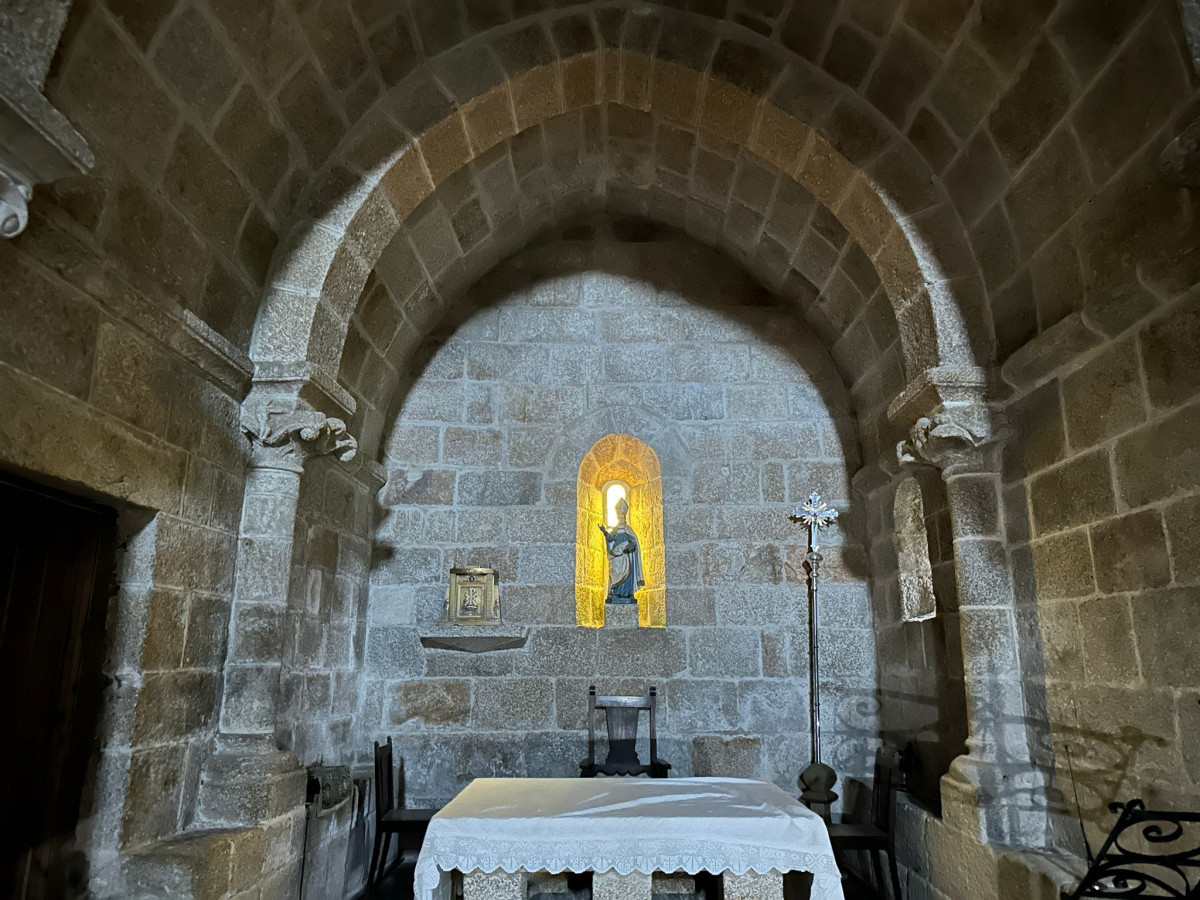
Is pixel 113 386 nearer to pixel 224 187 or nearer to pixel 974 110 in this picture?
pixel 224 187

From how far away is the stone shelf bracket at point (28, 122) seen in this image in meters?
→ 1.83

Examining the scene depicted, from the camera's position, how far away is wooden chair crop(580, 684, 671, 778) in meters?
4.41

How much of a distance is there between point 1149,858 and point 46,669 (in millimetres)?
3268

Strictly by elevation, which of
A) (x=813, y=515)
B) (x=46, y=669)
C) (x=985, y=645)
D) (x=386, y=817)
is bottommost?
(x=386, y=817)

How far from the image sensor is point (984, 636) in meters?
3.31

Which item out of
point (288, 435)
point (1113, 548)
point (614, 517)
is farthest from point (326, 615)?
point (1113, 548)

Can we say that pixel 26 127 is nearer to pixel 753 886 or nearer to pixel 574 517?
pixel 753 886

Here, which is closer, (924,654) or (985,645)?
(985,645)

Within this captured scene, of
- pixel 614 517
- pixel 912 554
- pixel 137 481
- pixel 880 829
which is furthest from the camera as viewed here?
pixel 614 517

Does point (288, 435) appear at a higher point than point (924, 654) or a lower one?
higher

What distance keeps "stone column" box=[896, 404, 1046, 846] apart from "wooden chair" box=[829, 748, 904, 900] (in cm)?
55

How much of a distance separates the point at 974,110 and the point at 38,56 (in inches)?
127

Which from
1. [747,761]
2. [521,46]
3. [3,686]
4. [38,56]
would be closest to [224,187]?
[38,56]

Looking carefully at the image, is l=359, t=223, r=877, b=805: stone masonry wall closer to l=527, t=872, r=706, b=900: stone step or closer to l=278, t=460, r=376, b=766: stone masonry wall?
l=278, t=460, r=376, b=766: stone masonry wall
